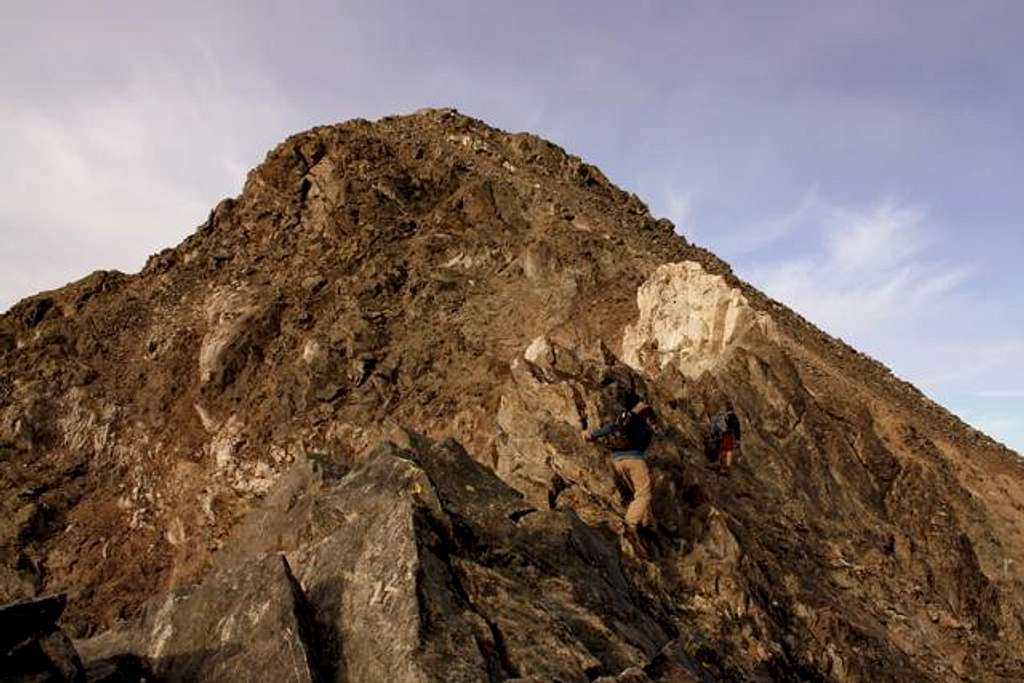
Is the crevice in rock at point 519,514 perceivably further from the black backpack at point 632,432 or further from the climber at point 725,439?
the climber at point 725,439

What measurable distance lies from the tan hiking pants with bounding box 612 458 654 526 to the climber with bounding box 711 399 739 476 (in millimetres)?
4594

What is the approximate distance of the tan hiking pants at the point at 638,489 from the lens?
14.5 metres

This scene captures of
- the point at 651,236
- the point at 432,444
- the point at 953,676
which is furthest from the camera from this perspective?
the point at 651,236

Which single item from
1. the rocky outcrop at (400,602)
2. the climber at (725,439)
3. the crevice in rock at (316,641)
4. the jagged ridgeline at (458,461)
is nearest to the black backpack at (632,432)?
the jagged ridgeline at (458,461)

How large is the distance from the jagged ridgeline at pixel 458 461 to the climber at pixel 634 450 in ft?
1.78

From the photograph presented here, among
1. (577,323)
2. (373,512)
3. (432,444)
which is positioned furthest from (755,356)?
(373,512)

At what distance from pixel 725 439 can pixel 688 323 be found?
7704 mm

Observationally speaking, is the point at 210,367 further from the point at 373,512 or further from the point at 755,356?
the point at 373,512

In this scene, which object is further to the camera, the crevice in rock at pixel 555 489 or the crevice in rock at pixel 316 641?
the crevice in rock at pixel 555 489

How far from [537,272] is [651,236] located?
1169cm

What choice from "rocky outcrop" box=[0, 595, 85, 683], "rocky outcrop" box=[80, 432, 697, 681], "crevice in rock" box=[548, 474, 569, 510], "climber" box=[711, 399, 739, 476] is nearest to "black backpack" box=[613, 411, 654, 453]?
"crevice in rock" box=[548, 474, 569, 510]

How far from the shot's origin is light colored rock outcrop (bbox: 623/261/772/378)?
25.0 metres

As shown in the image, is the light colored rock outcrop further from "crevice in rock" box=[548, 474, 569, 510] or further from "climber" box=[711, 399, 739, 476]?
"crevice in rock" box=[548, 474, 569, 510]

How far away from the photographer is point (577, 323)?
92.9 ft
